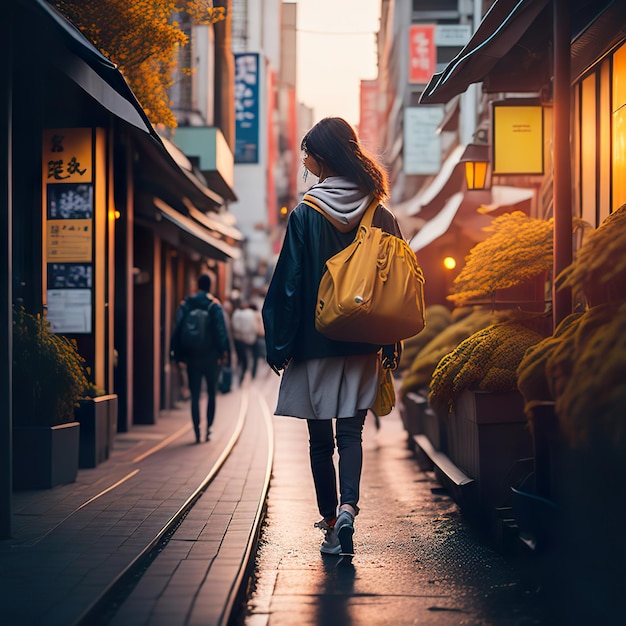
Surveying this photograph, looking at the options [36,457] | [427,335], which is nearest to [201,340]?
[427,335]

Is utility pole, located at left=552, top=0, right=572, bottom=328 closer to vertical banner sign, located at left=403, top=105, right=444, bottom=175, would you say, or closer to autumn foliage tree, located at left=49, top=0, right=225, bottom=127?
autumn foliage tree, located at left=49, top=0, right=225, bottom=127

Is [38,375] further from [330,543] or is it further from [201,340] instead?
[201,340]

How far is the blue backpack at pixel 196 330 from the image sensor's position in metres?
13.2

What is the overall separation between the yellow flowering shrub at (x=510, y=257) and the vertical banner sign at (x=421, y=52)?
3592 cm

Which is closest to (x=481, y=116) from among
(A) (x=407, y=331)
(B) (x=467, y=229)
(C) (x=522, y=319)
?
(B) (x=467, y=229)

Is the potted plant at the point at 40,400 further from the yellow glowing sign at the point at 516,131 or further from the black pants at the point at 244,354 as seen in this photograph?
the black pants at the point at 244,354

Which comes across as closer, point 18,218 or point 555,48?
point 555,48

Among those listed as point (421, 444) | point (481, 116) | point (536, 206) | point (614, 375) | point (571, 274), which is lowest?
point (421, 444)

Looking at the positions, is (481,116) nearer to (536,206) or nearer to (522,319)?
(536,206)

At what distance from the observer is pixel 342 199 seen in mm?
5992

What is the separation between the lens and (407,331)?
19.0 feet

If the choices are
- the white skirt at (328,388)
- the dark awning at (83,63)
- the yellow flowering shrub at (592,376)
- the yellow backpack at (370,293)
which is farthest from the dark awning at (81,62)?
the yellow flowering shrub at (592,376)

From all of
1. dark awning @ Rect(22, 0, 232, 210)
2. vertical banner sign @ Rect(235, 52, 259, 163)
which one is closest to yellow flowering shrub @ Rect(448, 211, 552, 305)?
dark awning @ Rect(22, 0, 232, 210)

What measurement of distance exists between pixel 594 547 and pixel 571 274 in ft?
4.01
